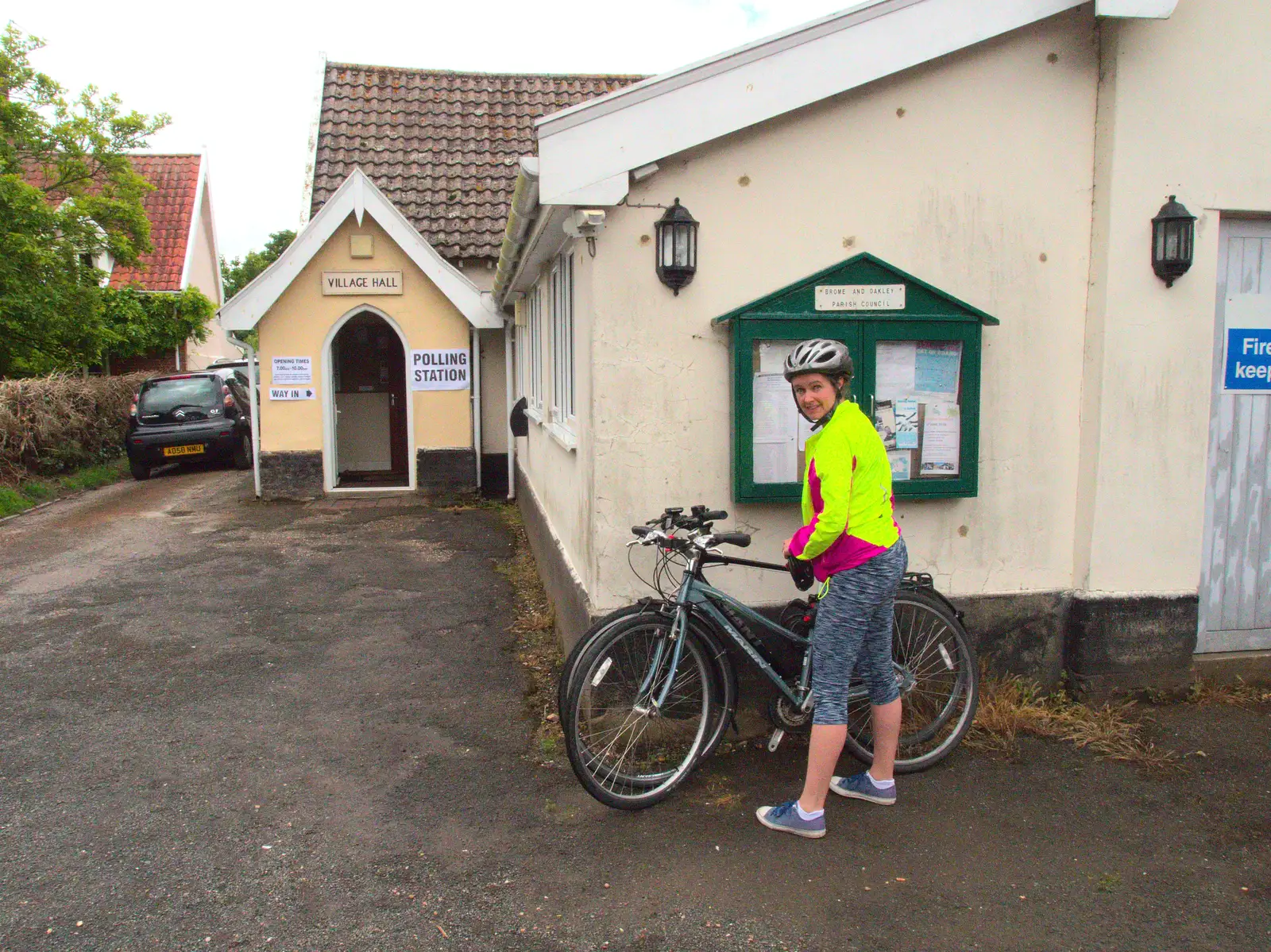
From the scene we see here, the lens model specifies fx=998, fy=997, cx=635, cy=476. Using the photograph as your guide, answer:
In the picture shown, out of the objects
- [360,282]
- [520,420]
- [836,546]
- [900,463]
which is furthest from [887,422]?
[360,282]

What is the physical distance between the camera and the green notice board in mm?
4719

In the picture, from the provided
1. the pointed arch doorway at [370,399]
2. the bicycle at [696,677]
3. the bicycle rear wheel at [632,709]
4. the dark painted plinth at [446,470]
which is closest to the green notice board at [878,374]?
the bicycle at [696,677]

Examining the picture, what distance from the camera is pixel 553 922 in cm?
340

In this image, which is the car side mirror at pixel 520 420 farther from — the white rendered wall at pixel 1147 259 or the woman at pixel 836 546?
the woman at pixel 836 546

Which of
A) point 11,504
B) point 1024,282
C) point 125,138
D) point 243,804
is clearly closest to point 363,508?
point 11,504

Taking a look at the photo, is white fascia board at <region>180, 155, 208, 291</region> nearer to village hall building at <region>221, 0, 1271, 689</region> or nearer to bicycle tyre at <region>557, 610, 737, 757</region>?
village hall building at <region>221, 0, 1271, 689</region>

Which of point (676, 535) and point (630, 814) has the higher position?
point (676, 535)

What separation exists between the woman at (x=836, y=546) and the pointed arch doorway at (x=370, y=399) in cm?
1283

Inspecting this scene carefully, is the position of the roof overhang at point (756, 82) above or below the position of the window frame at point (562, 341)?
above

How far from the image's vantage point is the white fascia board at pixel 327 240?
1270cm

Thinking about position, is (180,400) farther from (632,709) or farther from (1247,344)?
(1247,344)

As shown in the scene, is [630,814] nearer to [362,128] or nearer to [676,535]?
[676,535]

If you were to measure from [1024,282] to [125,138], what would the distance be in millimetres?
18649

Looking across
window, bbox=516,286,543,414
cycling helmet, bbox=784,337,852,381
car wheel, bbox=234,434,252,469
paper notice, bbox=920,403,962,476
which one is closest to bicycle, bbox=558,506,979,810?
paper notice, bbox=920,403,962,476
